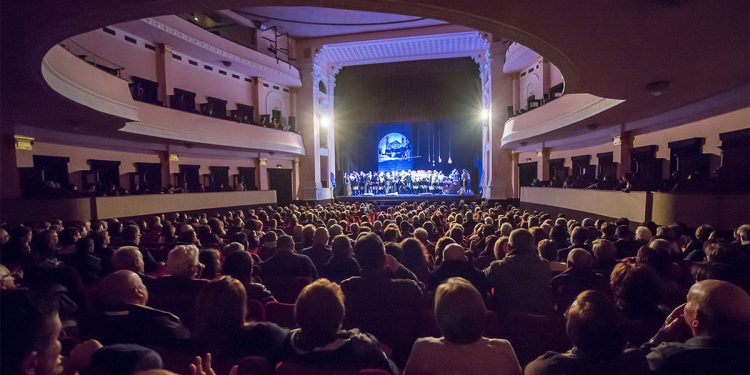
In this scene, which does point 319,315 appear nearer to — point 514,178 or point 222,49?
point 222,49

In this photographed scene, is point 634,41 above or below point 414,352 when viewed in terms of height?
above

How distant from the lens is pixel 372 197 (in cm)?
2092

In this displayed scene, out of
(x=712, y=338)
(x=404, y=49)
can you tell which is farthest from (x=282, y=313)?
(x=404, y=49)

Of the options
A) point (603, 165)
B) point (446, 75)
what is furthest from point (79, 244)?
point (446, 75)

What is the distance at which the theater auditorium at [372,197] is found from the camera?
1.93 metres

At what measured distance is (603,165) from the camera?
44.1 ft

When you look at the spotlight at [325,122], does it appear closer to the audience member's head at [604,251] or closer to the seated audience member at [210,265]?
the seated audience member at [210,265]

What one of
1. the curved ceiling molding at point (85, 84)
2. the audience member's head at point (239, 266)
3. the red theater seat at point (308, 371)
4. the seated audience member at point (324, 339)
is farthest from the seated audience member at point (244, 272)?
the curved ceiling molding at point (85, 84)

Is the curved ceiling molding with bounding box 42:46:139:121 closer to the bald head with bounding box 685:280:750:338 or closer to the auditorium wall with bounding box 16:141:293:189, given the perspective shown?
the auditorium wall with bounding box 16:141:293:189

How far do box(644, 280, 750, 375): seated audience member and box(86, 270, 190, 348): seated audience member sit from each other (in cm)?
A: 247

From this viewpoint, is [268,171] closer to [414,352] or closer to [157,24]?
[157,24]

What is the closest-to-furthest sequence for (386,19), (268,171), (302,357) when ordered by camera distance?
1. (302,357)
2. (386,19)
3. (268,171)

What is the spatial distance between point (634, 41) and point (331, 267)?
4957 mm

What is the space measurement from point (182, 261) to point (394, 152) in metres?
22.4
